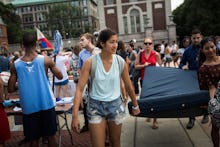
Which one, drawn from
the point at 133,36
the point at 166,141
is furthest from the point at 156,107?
the point at 133,36

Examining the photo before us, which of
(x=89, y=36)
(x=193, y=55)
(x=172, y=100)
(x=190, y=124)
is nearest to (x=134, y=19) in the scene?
(x=193, y=55)

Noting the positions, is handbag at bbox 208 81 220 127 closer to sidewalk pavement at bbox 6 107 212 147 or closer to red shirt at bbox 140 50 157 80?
sidewalk pavement at bbox 6 107 212 147

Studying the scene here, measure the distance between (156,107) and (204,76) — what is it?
0.81 metres

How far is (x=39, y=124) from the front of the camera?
4.67 meters

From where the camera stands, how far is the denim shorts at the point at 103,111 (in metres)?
3.95

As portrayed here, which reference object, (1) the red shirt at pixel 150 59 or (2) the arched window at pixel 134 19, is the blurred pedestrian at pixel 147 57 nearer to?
(1) the red shirt at pixel 150 59

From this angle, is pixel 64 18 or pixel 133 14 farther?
pixel 64 18

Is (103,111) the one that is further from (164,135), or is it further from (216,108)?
(164,135)

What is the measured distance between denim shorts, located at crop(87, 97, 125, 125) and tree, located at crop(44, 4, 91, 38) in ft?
266

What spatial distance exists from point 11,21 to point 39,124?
261ft

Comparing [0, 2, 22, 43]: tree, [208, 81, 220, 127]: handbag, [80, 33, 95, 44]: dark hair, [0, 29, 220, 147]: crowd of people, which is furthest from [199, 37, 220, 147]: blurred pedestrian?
[0, 2, 22, 43]: tree

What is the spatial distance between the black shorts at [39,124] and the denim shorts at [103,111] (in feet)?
2.93

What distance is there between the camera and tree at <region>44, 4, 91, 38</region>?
83688mm

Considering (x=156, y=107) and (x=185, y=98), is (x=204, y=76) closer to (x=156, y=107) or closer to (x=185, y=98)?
(x=185, y=98)
